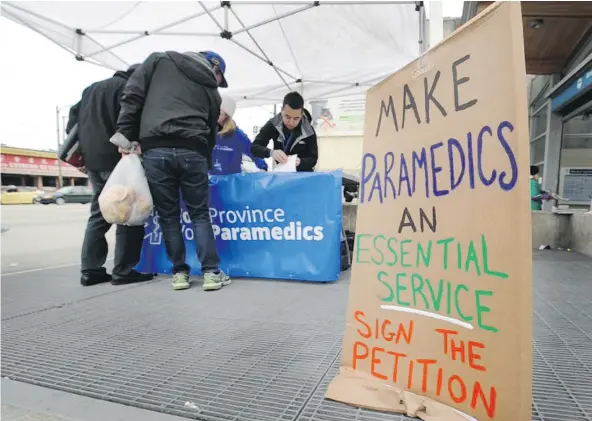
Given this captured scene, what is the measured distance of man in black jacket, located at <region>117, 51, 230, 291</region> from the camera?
2.63 metres

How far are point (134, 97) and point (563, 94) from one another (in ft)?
→ 22.8

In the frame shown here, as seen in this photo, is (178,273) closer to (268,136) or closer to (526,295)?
(268,136)

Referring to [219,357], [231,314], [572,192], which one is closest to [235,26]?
[231,314]

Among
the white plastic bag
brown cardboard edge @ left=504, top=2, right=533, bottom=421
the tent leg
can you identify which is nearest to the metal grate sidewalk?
brown cardboard edge @ left=504, top=2, right=533, bottom=421

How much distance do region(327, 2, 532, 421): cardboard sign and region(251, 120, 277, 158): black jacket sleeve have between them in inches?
87.6

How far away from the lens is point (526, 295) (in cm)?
95

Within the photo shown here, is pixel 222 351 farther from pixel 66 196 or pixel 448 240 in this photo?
pixel 66 196

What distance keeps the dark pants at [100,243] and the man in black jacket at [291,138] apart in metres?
1.32

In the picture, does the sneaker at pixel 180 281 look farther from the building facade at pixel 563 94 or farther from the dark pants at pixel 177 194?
the building facade at pixel 563 94

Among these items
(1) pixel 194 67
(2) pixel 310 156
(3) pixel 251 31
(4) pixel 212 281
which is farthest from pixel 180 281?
(3) pixel 251 31

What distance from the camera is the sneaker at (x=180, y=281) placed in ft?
9.04

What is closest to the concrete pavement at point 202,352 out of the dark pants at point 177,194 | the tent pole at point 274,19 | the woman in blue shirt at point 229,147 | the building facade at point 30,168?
the dark pants at point 177,194

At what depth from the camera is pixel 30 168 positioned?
35906mm

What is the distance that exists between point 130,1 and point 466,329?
5.68m
